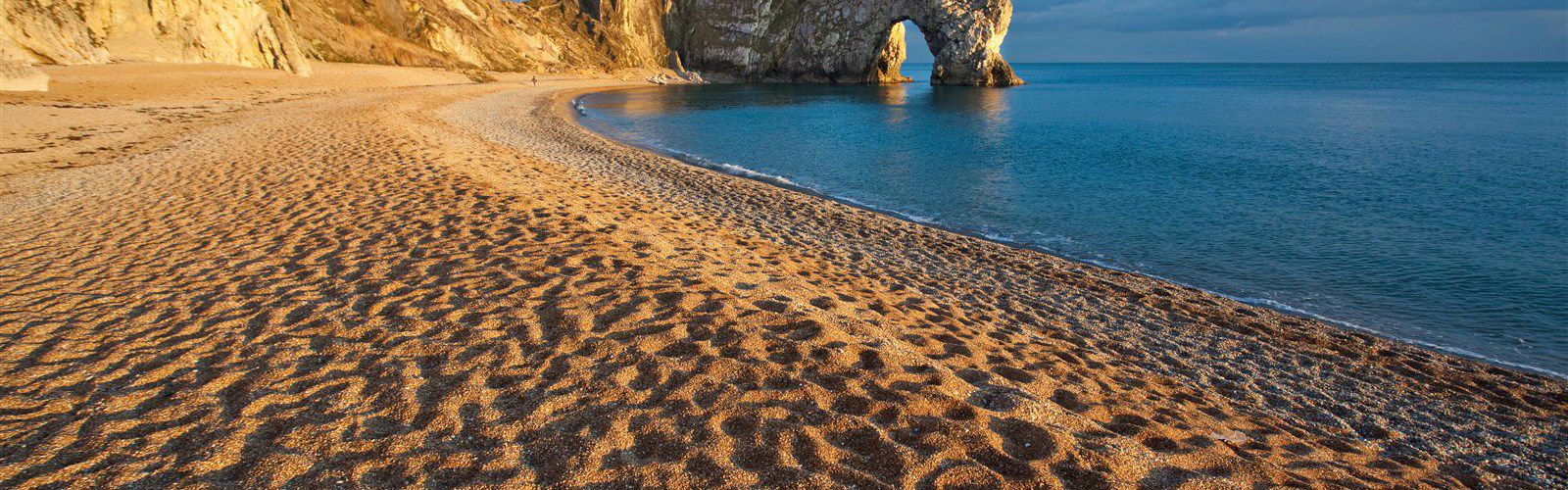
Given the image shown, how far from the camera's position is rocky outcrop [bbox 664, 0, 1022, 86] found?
8506 cm

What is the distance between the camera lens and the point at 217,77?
31812 millimetres

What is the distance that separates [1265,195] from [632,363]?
790 inches

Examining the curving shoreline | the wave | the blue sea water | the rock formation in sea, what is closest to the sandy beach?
the curving shoreline

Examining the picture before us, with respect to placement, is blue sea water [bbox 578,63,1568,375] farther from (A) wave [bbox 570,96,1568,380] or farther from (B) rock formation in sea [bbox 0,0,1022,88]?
(B) rock formation in sea [bbox 0,0,1022,88]

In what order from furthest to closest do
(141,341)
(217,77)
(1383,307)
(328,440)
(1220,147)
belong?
1. (217,77)
2. (1220,147)
3. (1383,307)
4. (141,341)
5. (328,440)

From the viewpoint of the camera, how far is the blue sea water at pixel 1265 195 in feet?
33.8

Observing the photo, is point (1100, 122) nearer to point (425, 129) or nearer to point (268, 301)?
point (425, 129)

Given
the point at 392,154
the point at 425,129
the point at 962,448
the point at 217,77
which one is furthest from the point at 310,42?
the point at 962,448

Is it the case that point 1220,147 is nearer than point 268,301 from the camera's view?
No

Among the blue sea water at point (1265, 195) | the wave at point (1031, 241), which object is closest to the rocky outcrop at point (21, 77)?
the blue sea water at point (1265, 195)

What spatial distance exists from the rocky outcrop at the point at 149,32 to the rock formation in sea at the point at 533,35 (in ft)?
0.18

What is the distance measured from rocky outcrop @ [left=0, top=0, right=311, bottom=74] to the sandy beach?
23.8 metres

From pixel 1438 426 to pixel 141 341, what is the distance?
1193 centimetres

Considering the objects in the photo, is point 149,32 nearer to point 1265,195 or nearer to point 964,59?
point 1265,195
